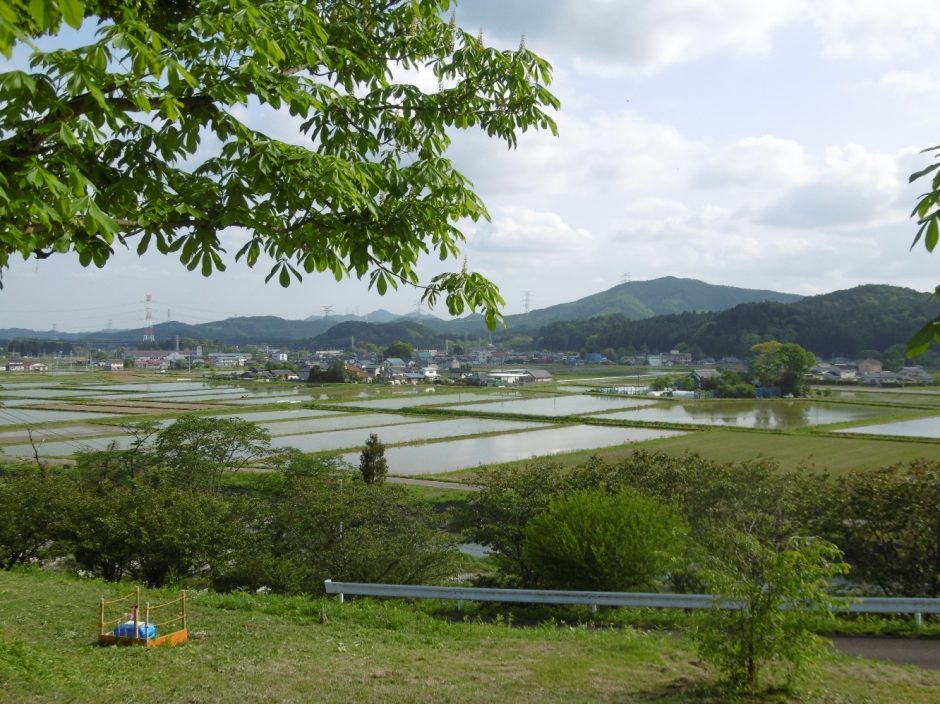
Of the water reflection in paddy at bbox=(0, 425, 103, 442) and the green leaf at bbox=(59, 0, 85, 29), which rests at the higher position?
the green leaf at bbox=(59, 0, 85, 29)

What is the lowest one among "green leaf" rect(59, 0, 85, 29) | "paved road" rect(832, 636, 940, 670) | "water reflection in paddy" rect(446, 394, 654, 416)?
"water reflection in paddy" rect(446, 394, 654, 416)

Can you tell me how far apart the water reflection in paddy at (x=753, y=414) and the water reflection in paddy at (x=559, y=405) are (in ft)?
8.29

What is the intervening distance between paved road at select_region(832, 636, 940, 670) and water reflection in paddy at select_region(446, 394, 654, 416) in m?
40.2

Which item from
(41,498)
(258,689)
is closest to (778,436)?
(41,498)

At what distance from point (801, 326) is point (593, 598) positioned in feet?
351

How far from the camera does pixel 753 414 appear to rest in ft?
165

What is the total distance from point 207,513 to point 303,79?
508 inches

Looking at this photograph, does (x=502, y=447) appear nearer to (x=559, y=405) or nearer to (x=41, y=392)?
(x=559, y=405)

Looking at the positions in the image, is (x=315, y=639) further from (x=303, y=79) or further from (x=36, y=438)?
(x=36, y=438)

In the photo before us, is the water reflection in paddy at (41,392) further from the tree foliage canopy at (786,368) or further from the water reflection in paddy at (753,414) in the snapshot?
the tree foliage canopy at (786,368)

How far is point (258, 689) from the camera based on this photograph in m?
6.14

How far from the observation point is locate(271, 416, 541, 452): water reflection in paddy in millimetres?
35766

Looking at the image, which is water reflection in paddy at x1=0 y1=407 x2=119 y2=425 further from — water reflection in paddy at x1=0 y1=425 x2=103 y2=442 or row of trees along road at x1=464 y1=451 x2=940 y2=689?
row of trees along road at x1=464 y1=451 x2=940 y2=689


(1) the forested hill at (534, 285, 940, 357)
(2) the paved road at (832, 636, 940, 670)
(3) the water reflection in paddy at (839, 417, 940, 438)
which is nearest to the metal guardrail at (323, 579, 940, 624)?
(2) the paved road at (832, 636, 940, 670)
